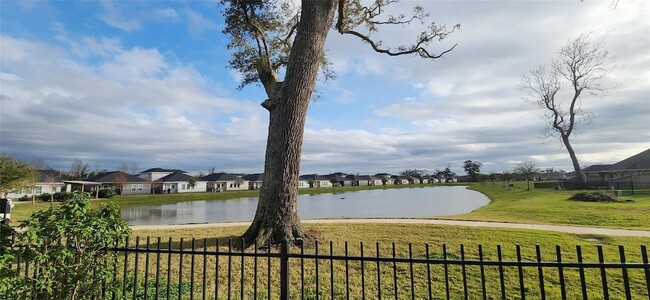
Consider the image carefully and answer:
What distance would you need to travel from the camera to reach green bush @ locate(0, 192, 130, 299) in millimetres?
3213

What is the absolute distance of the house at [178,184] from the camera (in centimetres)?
6456

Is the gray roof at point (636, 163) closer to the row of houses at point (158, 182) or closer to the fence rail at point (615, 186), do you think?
the fence rail at point (615, 186)

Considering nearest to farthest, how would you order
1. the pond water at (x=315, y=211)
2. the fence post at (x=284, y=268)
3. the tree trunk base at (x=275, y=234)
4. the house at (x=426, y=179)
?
the fence post at (x=284, y=268) → the tree trunk base at (x=275, y=234) → the pond water at (x=315, y=211) → the house at (x=426, y=179)

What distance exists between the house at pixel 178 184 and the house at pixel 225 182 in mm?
2771

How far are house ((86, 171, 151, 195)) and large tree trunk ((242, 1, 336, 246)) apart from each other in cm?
5732

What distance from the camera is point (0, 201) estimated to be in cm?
931

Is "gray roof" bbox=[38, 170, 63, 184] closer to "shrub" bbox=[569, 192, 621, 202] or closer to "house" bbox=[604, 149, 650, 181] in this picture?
"shrub" bbox=[569, 192, 621, 202]

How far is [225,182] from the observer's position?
74750 millimetres

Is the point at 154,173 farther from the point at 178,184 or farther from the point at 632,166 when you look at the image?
the point at 632,166

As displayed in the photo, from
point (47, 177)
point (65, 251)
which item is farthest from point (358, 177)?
point (65, 251)

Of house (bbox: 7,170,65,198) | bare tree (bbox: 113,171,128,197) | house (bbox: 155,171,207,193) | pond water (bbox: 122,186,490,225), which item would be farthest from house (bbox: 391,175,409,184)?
house (bbox: 7,170,65,198)

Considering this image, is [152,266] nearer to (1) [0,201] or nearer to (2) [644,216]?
(1) [0,201]

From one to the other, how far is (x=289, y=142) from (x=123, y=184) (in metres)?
59.9

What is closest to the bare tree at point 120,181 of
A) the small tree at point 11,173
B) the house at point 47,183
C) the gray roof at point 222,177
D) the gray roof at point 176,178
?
the house at point 47,183
